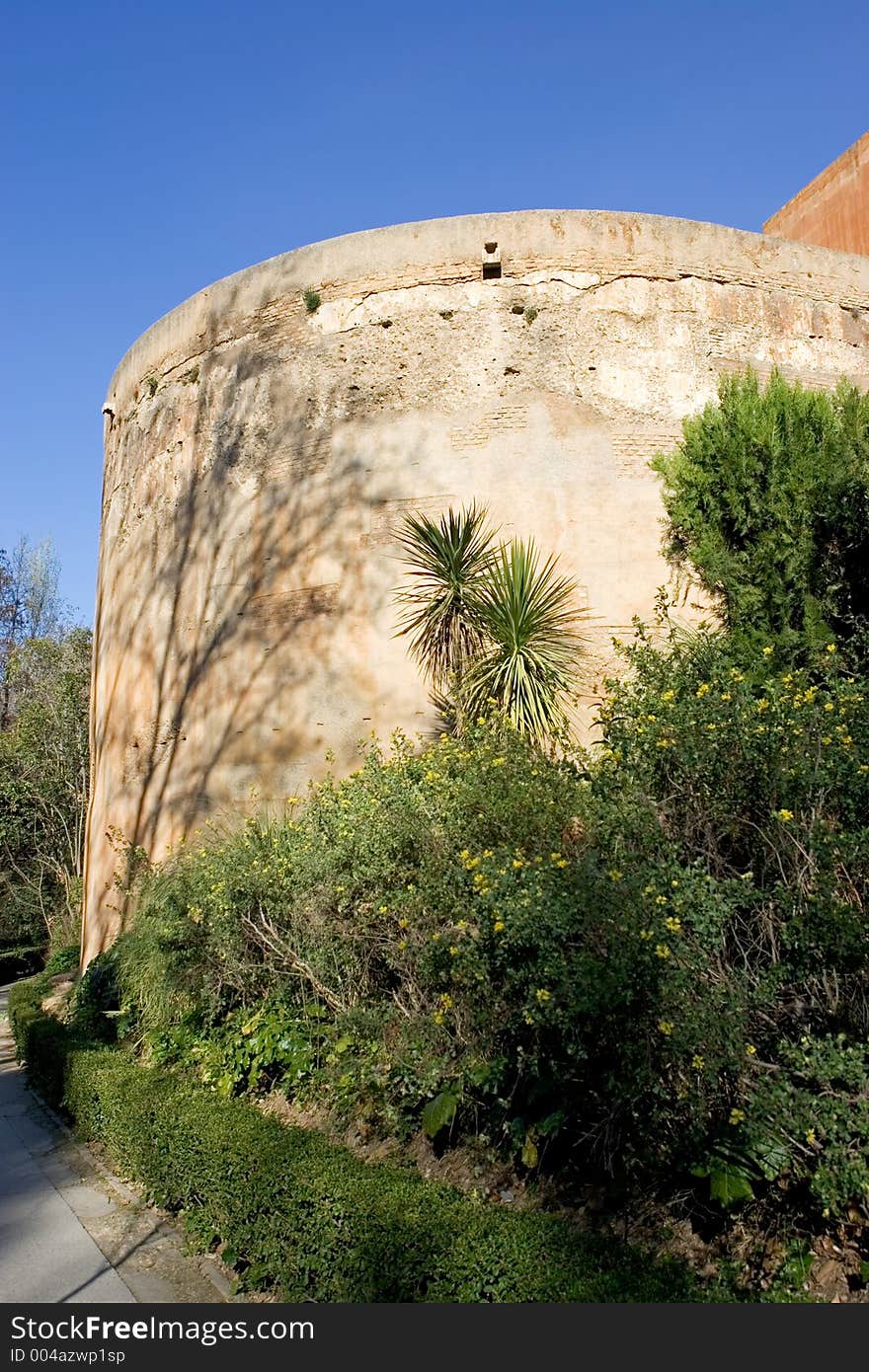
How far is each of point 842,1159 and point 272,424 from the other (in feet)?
31.7

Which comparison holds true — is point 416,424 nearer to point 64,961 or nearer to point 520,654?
point 520,654

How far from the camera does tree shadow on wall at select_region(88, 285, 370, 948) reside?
35.6 ft

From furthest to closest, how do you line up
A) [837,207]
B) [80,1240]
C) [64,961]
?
[64,961] < [837,207] < [80,1240]

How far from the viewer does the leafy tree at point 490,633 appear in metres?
8.03

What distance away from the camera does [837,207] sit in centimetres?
1432

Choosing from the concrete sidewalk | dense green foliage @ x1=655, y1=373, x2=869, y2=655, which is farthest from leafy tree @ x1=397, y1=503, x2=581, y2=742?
the concrete sidewalk

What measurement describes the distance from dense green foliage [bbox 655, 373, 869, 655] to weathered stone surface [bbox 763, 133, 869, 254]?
197 inches

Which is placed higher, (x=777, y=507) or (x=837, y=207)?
(x=837, y=207)

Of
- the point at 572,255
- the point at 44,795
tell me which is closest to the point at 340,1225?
the point at 572,255

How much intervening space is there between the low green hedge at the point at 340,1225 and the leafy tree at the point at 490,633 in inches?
141

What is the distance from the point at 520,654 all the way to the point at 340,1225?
4826mm

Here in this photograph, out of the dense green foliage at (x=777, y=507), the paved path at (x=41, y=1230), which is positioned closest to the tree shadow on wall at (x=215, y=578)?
the dense green foliage at (x=777, y=507)

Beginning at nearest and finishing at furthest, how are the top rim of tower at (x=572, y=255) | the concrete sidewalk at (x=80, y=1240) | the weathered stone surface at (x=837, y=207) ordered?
the concrete sidewalk at (x=80, y=1240), the top rim of tower at (x=572, y=255), the weathered stone surface at (x=837, y=207)

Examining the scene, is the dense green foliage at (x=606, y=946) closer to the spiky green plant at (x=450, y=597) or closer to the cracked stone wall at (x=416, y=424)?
the spiky green plant at (x=450, y=597)
